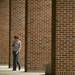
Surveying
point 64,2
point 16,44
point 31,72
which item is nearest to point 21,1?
point 16,44

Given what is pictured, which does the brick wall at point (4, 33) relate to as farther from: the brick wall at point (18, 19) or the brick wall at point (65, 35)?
the brick wall at point (65, 35)

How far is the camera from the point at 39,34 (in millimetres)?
22891

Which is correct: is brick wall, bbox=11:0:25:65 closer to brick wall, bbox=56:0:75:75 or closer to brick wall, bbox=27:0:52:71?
brick wall, bbox=27:0:52:71

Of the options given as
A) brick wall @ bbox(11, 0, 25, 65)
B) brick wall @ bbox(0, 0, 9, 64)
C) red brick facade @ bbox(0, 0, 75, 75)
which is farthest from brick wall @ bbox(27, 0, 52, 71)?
brick wall @ bbox(0, 0, 9, 64)

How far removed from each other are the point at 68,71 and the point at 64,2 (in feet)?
7.82

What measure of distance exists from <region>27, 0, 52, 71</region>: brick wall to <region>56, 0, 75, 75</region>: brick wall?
258 inches

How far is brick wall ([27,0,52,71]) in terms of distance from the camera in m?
22.7

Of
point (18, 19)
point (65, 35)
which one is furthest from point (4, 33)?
point (65, 35)

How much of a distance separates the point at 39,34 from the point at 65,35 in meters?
6.84

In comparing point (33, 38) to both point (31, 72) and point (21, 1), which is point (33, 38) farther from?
point (21, 1)

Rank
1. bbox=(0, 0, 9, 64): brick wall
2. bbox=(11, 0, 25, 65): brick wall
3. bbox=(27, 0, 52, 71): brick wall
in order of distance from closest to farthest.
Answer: bbox=(27, 0, 52, 71): brick wall, bbox=(11, 0, 25, 65): brick wall, bbox=(0, 0, 9, 64): brick wall

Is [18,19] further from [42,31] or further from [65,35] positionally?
[65,35]

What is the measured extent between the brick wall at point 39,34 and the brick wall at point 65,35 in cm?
654

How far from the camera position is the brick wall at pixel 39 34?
895 inches
